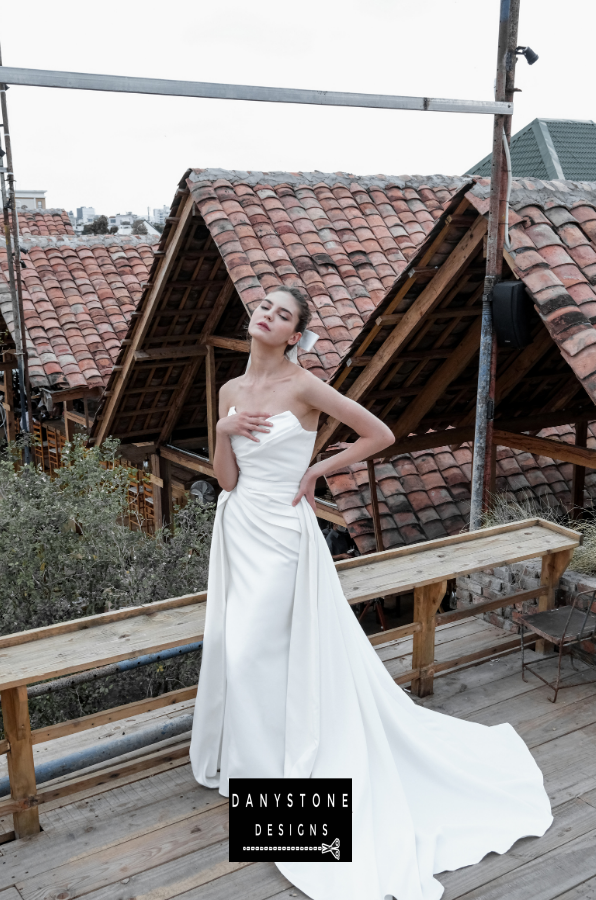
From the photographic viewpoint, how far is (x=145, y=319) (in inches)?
330

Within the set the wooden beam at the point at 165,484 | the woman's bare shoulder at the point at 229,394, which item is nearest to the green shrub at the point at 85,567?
the woman's bare shoulder at the point at 229,394

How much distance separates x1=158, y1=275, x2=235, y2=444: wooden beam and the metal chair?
217 inches

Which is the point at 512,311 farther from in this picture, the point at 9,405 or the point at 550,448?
the point at 9,405

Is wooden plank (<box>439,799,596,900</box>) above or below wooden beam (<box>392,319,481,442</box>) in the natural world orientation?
below

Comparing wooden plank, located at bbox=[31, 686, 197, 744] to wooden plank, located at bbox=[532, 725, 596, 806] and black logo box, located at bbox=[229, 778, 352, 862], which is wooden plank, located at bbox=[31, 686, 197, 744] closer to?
black logo box, located at bbox=[229, 778, 352, 862]

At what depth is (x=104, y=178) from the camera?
2352 centimetres

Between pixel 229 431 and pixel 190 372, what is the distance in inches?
277

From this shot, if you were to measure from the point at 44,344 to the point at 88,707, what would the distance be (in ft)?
22.3

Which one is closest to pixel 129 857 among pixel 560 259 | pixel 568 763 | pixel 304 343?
pixel 568 763

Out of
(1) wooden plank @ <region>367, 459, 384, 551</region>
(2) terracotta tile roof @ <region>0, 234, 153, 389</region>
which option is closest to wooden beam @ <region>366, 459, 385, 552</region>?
(1) wooden plank @ <region>367, 459, 384, 551</region>

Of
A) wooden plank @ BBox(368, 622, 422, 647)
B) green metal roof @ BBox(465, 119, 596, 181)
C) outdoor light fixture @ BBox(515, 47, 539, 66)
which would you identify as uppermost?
green metal roof @ BBox(465, 119, 596, 181)

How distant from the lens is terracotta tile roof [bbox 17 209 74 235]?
20.3 meters

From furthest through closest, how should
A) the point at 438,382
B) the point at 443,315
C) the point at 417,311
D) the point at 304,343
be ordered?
the point at 438,382 → the point at 443,315 → the point at 417,311 → the point at 304,343

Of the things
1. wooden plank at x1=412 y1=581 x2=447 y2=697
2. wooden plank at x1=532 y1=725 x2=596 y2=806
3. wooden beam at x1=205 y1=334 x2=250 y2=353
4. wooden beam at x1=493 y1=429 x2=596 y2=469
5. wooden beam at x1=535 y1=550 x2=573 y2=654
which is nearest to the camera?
wooden plank at x1=532 y1=725 x2=596 y2=806
